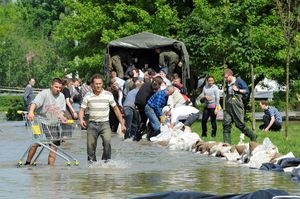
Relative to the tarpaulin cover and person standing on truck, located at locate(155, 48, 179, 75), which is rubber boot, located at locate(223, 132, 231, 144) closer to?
the tarpaulin cover

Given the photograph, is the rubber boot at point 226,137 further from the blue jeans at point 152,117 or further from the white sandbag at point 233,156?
the blue jeans at point 152,117

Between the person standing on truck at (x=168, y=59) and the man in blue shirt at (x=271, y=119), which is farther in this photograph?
the person standing on truck at (x=168, y=59)

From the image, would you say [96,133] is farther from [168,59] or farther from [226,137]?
[168,59]

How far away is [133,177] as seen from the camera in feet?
54.1

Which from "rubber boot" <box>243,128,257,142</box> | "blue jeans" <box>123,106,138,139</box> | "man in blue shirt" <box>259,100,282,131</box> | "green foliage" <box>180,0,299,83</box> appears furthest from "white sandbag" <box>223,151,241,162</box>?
"green foliage" <box>180,0,299,83</box>

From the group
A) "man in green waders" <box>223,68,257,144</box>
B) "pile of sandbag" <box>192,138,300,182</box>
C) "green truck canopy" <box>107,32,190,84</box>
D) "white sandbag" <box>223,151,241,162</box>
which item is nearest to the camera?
"pile of sandbag" <box>192,138,300,182</box>

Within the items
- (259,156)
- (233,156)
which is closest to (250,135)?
(233,156)

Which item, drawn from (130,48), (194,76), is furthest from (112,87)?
(194,76)

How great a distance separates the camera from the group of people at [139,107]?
18.3 metres

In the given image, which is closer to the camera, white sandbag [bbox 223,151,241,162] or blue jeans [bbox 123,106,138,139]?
white sandbag [bbox 223,151,241,162]

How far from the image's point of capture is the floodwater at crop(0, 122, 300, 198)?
14.4 metres

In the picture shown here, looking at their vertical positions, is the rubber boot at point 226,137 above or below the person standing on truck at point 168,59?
below

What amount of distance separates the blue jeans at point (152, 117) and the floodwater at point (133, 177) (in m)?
4.27

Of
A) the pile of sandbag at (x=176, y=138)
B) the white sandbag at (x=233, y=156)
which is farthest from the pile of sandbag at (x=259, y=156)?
the pile of sandbag at (x=176, y=138)
